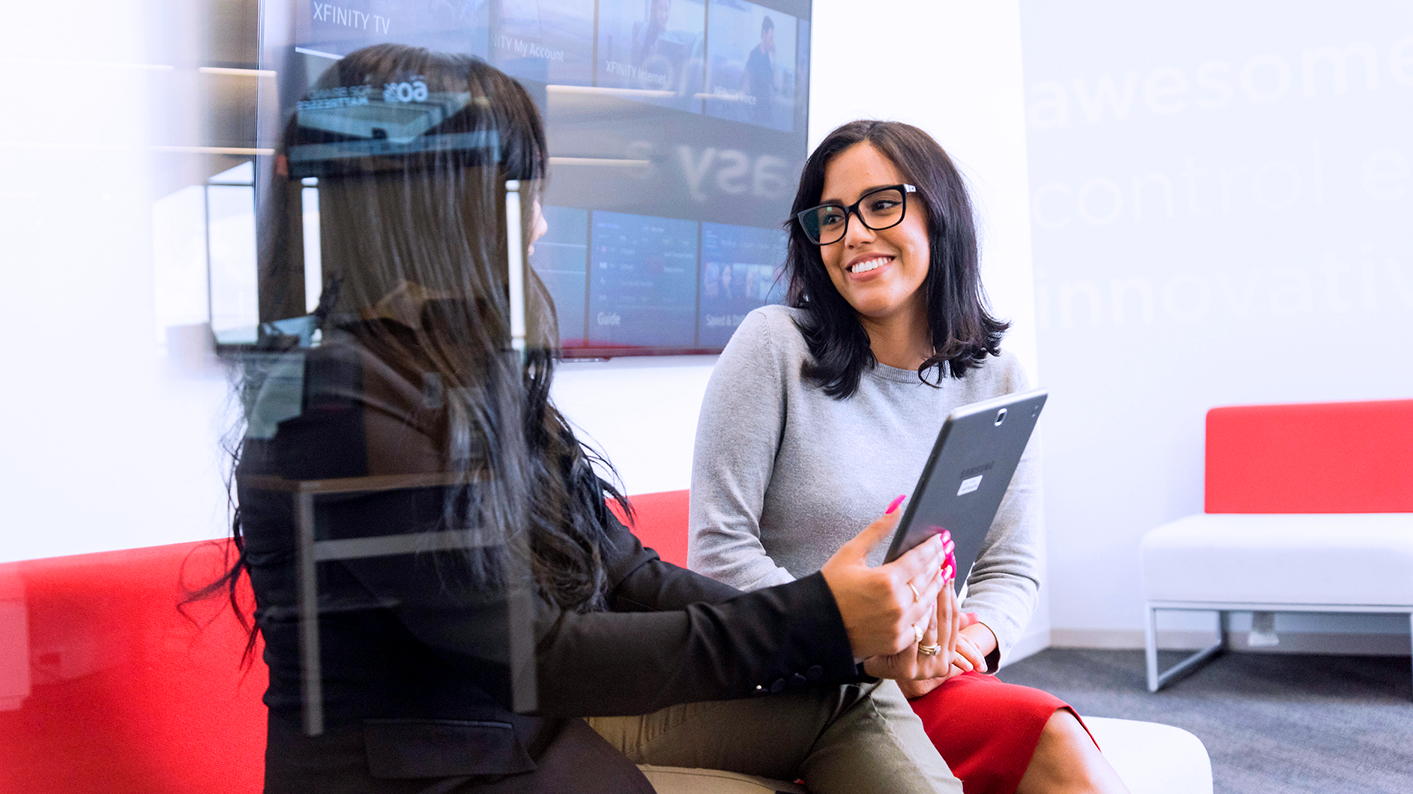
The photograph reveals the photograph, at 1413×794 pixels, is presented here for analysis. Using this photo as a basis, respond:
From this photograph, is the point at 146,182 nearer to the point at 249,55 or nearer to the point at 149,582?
the point at 249,55

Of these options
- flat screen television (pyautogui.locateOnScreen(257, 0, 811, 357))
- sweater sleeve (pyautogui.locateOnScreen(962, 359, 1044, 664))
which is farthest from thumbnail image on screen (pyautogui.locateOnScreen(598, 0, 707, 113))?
sweater sleeve (pyautogui.locateOnScreen(962, 359, 1044, 664))

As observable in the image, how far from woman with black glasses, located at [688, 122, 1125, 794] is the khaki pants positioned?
0.64ft

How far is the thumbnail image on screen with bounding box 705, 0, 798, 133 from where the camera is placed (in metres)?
2.39

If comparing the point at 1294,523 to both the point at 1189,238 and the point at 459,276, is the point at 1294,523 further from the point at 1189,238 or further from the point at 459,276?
the point at 459,276

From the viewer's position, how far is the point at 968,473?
3.65 ft

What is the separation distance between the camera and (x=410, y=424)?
2.87 feet

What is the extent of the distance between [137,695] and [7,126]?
1.75 feet

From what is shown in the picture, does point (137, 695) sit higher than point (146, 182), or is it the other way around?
point (146, 182)

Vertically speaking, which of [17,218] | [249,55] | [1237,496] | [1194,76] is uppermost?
[1194,76]

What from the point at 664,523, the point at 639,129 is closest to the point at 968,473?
the point at 664,523

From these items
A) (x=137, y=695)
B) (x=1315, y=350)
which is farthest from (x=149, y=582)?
(x=1315, y=350)

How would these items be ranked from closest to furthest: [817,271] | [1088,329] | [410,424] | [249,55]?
[410,424] → [249,55] → [817,271] → [1088,329]

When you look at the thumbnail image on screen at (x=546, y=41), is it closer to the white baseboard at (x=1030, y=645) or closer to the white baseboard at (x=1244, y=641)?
the white baseboard at (x=1030, y=645)

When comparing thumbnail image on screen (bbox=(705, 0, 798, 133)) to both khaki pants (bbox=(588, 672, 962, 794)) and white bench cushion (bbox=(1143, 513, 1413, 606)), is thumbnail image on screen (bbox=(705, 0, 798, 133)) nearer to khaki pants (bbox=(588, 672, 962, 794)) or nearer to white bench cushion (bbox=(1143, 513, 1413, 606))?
khaki pants (bbox=(588, 672, 962, 794))
